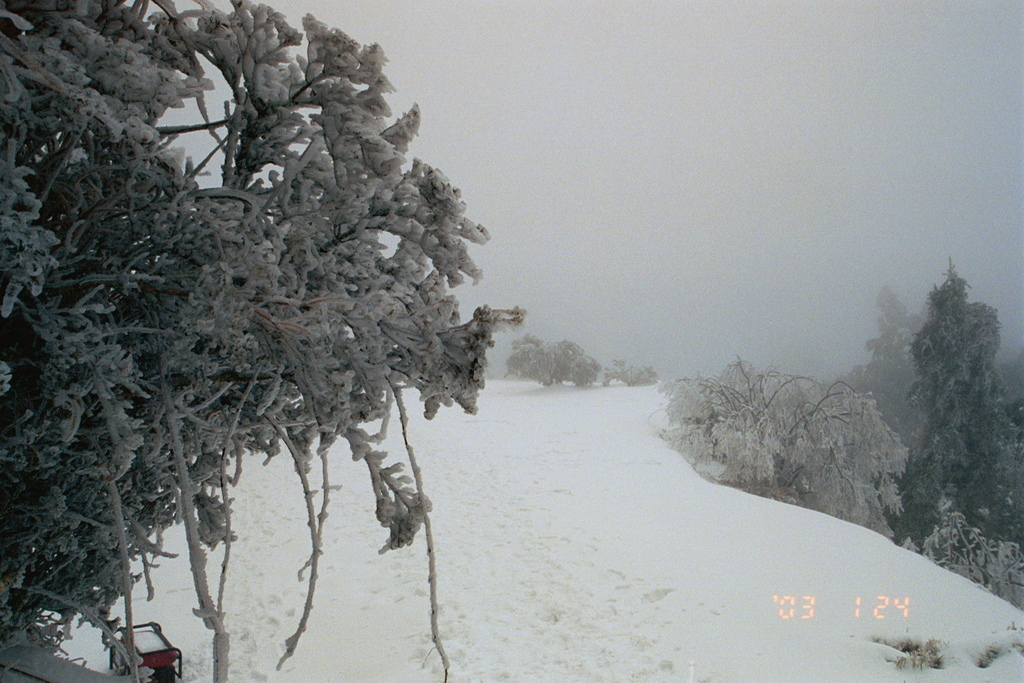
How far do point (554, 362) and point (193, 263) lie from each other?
6584 mm

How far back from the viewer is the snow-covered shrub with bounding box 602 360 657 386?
769 centimetres

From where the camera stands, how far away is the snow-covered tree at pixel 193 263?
1.39ft

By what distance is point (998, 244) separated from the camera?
6.28m

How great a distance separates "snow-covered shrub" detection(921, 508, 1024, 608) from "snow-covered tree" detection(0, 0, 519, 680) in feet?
17.1

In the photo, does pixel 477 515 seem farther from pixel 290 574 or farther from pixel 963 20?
pixel 963 20

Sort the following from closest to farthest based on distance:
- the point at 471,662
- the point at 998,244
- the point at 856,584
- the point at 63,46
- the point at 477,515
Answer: the point at 63,46 < the point at 471,662 < the point at 856,584 < the point at 477,515 < the point at 998,244

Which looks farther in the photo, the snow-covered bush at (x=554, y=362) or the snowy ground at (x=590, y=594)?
the snow-covered bush at (x=554, y=362)

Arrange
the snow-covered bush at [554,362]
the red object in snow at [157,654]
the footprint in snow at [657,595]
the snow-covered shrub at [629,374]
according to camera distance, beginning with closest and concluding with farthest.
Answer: the red object in snow at [157,654] < the footprint in snow at [657,595] < the snow-covered bush at [554,362] < the snow-covered shrub at [629,374]

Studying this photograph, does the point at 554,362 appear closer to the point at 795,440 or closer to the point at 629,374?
the point at 629,374

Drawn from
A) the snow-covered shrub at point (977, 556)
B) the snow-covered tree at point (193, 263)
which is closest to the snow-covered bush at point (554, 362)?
the snow-covered shrub at point (977, 556)

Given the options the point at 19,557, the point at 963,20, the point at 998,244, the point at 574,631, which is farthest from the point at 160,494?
the point at 963,20

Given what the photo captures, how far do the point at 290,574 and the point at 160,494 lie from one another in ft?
6.80

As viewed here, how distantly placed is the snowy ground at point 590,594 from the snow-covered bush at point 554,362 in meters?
3.44

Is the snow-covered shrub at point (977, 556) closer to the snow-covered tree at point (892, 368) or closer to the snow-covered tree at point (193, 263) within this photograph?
the snow-covered tree at point (892, 368)
